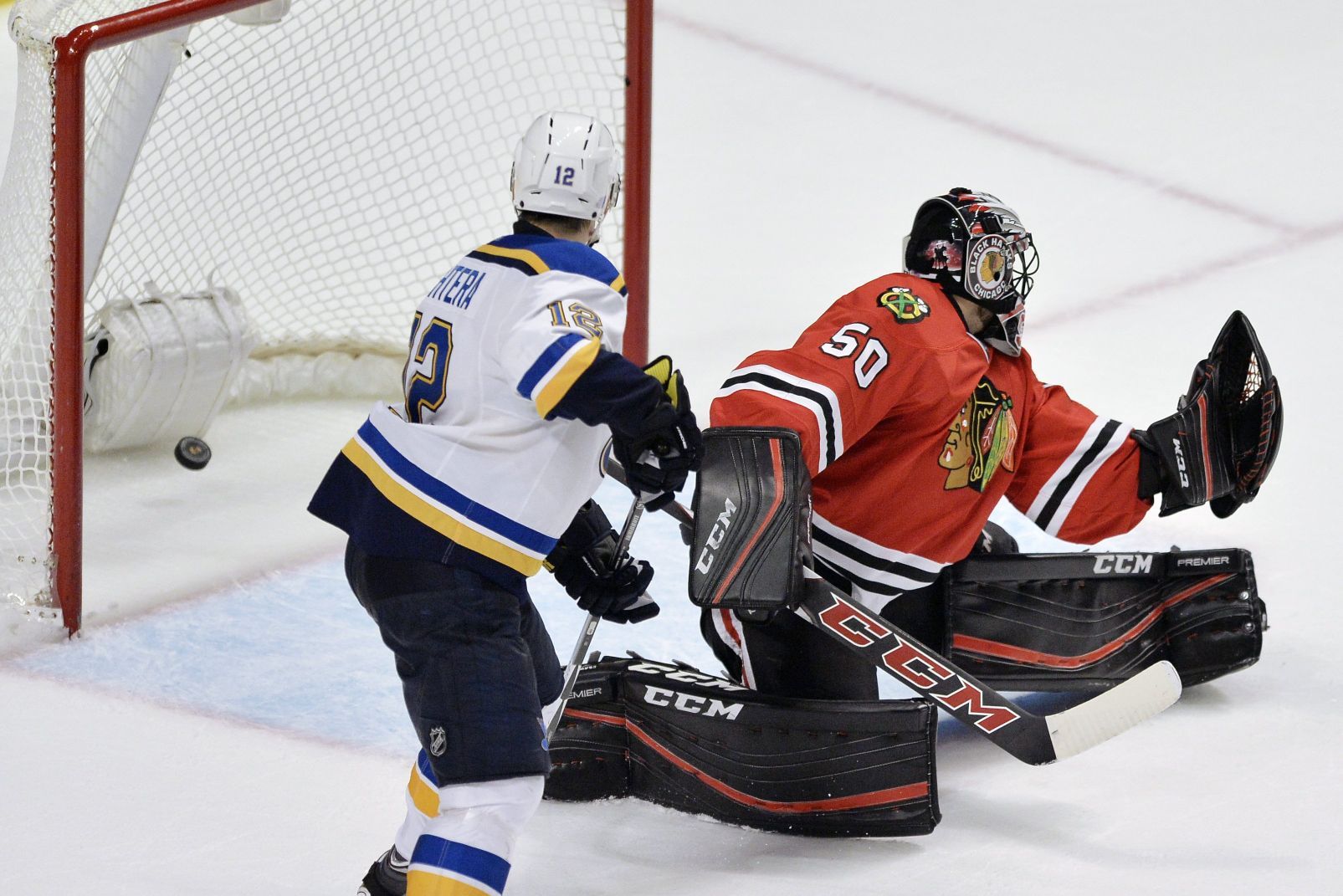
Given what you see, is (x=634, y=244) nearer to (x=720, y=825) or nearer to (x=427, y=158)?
(x=427, y=158)

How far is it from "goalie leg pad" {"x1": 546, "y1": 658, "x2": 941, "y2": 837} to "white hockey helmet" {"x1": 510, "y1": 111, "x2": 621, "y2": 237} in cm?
67

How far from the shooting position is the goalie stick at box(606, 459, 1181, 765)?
7.64 feet

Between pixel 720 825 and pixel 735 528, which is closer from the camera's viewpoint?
pixel 735 528

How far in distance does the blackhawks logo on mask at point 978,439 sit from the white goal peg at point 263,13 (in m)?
1.40

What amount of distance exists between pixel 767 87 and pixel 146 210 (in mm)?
2434

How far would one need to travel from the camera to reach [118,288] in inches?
138

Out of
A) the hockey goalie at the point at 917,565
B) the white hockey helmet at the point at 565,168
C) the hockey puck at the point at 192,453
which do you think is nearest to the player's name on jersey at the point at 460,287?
the white hockey helmet at the point at 565,168

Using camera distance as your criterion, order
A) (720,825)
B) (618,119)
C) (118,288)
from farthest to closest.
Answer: (618,119)
(118,288)
(720,825)

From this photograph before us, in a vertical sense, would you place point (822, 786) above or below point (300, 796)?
above

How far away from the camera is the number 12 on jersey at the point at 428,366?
2.06 meters

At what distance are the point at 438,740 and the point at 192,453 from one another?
1684 mm

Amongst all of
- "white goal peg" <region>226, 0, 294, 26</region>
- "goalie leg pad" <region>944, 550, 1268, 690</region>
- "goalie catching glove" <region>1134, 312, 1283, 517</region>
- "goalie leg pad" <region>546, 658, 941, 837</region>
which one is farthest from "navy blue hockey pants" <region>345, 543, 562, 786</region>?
"white goal peg" <region>226, 0, 294, 26</region>

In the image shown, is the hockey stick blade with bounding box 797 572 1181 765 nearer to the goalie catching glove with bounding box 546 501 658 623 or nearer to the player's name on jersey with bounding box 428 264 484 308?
the goalie catching glove with bounding box 546 501 658 623

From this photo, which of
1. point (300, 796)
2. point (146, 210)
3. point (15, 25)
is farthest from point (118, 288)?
→ point (300, 796)
